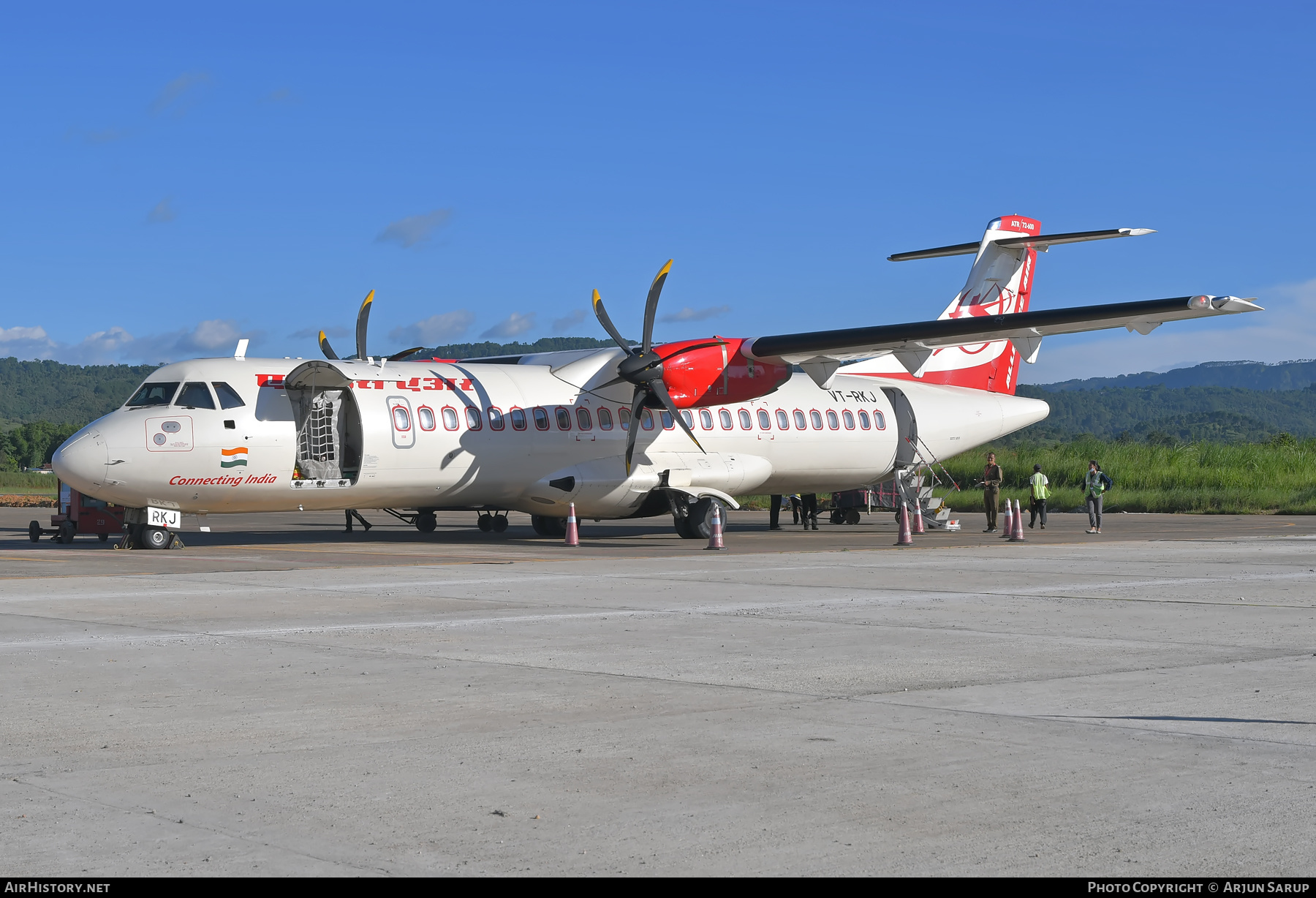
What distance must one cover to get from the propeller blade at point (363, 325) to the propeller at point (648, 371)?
481 centimetres

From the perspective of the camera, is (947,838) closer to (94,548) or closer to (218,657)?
(218,657)

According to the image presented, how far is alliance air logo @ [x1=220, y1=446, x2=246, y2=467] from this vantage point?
68.6 feet

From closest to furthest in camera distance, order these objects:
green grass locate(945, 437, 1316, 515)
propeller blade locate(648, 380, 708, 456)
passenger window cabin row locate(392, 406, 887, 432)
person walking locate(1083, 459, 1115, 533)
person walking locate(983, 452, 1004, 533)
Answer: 1. passenger window cabin row locate(392, 406, 887, 432)
2. propeller blade locate(648, 380, 708, 456)
3. person walking locate(1083, 459, 1115, 533)
4. person walking locate(983, 452, 1004, 533)
5. green grass locate(945, 437, 1316, 515)

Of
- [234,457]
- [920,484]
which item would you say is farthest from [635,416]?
[920,484]

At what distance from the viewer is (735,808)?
207 inches

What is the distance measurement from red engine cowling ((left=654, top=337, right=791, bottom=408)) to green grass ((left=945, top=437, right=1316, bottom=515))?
64.4ft

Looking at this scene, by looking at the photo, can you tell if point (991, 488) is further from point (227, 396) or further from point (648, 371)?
point (227, 396)

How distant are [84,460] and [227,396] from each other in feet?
7.96

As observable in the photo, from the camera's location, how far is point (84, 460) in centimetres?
1986

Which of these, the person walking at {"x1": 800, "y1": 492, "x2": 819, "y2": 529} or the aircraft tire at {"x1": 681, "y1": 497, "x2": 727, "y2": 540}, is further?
the person walking at {"x1": 800, "y1": 492, "x2": 819, "y2": 529}

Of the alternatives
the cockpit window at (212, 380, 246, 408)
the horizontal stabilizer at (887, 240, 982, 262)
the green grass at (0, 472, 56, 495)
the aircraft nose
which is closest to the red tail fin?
the horizontal stabilizer at (887, 240, 982, 262)

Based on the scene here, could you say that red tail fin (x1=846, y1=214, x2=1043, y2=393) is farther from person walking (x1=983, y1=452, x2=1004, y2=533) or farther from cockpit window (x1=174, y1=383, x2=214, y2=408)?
cockpit window (x1=174, y1=383, x2=214, y2=408)

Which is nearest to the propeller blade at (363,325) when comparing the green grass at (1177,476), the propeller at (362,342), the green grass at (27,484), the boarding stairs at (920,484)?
the propeller at (362,342)
